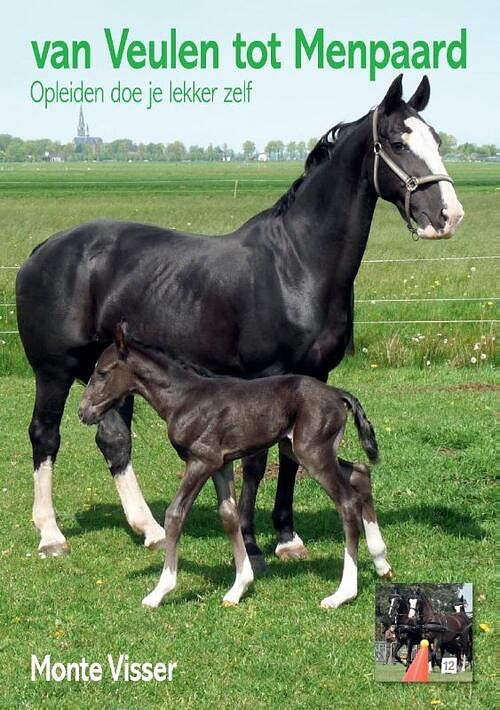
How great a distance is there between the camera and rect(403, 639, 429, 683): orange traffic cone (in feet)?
17.6

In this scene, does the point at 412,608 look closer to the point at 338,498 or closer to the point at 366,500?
→ the point at 338,498

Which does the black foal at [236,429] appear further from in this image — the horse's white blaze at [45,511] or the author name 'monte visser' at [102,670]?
the horse's white blaze at [45,511]

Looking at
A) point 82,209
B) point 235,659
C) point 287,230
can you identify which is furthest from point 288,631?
point 82,209

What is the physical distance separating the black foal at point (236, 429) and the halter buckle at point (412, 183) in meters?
1.42

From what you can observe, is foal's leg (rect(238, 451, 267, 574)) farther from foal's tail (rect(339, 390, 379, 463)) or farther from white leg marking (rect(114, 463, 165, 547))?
white leg marking (rect(114, 463, 165, 547))

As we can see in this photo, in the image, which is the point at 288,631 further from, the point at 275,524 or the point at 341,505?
the point at 275,524

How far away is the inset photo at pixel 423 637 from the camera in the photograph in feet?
17.7

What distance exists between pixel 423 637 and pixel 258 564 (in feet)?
6.00

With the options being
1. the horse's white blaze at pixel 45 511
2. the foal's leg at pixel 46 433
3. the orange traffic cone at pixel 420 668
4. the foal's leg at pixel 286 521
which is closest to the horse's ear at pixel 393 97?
the foal's leg at pixel 286 521

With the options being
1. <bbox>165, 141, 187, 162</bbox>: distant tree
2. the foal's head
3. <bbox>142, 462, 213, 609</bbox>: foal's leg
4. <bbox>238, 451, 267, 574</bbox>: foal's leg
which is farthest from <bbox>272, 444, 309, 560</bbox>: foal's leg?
<bbox>165, 141, 187, 162</bbox>: distant tree

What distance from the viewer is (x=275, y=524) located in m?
7.41

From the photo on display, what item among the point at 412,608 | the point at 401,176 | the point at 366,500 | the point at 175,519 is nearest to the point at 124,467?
the point at 175,519

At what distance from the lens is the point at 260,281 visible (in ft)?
23.0

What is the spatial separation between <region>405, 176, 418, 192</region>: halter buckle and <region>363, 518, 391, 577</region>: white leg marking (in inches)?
86.7
